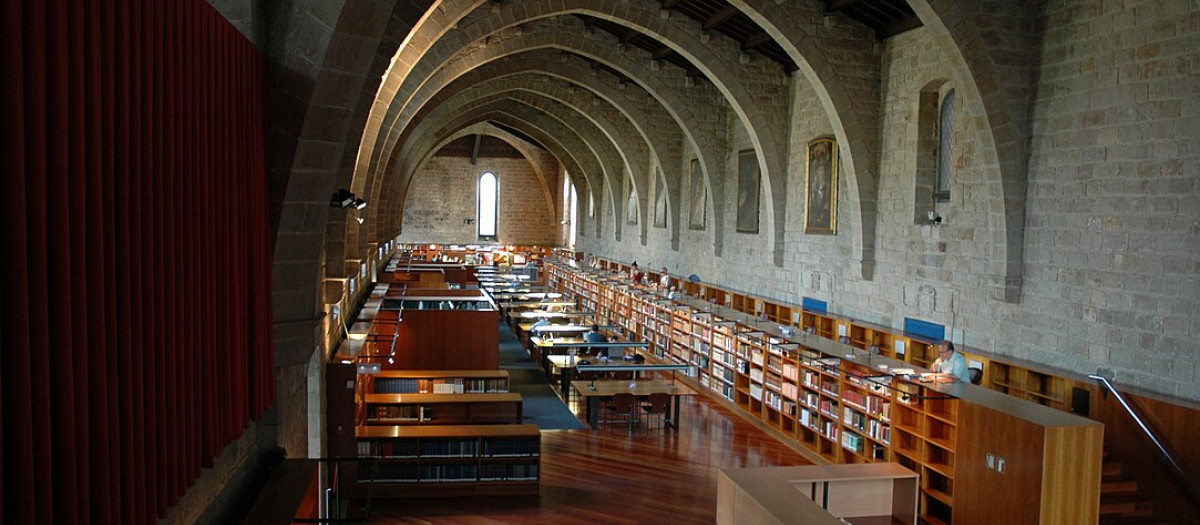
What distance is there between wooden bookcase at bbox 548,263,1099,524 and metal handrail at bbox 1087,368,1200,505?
508mm

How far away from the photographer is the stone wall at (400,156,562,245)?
3975 centimetres

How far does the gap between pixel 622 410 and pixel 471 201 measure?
27720 millimetres

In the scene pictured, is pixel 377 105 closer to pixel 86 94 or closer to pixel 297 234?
pixel 297 234

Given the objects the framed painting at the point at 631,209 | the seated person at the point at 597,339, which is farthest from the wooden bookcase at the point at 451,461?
the framed painting at the point at 631,209

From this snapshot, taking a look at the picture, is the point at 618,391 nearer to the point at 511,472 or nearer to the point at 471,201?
the point at 511,472

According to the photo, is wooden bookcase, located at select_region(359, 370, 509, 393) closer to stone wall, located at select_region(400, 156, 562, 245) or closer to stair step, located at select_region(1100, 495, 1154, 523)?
stair step, located at select_region(1100, 495, 1154, 523)

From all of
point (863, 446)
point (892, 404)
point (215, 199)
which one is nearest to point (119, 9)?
point (215, 199)

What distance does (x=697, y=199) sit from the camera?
22.2 meters

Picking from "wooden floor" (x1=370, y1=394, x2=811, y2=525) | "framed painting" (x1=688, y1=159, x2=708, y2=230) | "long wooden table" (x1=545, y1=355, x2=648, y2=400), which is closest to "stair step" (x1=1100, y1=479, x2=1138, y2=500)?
"wooden floor" (x1=370, y1=394, x2=811, y2=525)

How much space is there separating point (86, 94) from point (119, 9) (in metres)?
0.40

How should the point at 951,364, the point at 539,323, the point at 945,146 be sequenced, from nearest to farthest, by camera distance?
1. the point at 951,364
2. the point at 945,146
3. the point at 539,323

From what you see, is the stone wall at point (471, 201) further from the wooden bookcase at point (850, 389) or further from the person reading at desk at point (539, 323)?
the wooden bookcase at point (850, 389)

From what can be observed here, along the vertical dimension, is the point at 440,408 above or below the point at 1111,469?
below

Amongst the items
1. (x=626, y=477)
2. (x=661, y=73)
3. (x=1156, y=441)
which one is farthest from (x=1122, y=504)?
(x=661, y=73)
